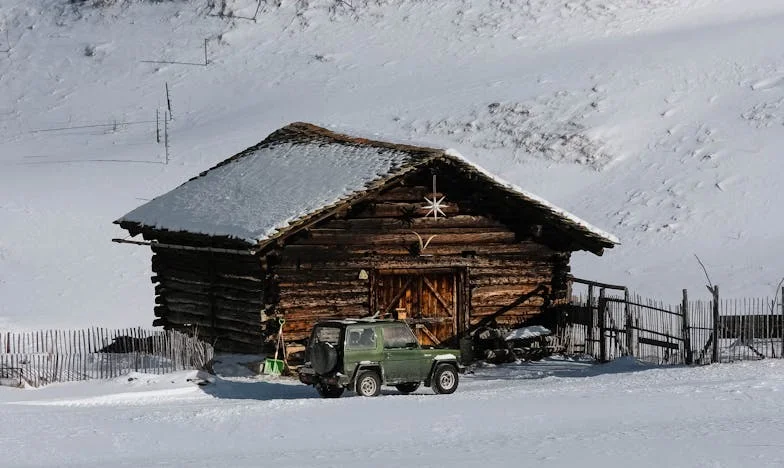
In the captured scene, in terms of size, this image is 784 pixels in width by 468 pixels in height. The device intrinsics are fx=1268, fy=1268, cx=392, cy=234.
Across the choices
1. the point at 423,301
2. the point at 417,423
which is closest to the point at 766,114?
the point at 423,301

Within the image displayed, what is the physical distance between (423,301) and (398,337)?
5.65 m

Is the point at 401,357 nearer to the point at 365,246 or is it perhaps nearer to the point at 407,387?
the point at 407,387

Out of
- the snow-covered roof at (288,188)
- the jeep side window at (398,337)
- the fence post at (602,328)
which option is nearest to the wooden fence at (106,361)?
the snow-covered roof at (288,188)

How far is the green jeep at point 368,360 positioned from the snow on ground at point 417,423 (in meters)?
0.50

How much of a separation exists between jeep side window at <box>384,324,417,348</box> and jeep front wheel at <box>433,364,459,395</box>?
2.21ft

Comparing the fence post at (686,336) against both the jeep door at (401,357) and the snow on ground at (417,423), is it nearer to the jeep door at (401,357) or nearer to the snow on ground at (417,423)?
the snow on ground at (417,423)

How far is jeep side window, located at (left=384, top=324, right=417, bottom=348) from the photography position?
21.8 metres

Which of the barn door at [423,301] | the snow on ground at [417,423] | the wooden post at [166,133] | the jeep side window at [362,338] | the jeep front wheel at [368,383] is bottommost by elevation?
the snow on ground at [417,423]

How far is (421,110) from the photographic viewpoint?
191ft

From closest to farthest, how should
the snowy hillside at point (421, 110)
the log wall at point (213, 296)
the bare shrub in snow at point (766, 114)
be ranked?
the log wall at point (213, 296), the snowy hillside at point (421, 110), the bare shrub in snow at point (766, 114)

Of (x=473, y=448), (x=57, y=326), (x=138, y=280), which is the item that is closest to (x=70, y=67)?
(x=138, y=280)

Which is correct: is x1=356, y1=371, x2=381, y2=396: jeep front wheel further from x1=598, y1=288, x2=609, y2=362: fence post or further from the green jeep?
x1=598, y1=288, x2=609, y2=362: fence post

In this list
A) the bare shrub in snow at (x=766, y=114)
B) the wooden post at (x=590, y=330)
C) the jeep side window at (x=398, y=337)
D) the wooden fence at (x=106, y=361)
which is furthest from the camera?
the bare shrub in snow at (x=766, y=114)

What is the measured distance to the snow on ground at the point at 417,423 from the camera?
15.3 meters
